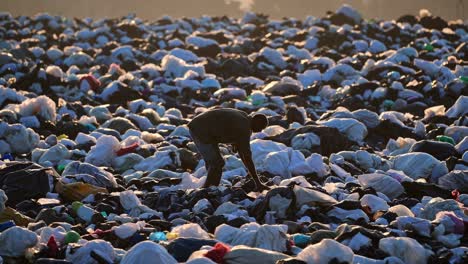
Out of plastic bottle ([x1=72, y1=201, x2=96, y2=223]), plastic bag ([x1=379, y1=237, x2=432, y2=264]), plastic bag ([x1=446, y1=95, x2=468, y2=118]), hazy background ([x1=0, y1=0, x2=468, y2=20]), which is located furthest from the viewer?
hazy background ([x1=0, y1=0, x2=468, y2=20])

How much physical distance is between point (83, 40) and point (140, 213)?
11.0 m

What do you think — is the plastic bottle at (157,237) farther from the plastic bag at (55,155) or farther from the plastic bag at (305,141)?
the plastic bag at (305,141)

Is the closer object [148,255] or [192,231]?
[148,255]

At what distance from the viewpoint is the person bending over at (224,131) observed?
5.83 meters

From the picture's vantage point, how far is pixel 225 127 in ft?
19.1

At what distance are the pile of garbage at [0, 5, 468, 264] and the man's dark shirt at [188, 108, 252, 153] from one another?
17.4 inches

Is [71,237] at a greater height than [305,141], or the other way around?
[305,141]

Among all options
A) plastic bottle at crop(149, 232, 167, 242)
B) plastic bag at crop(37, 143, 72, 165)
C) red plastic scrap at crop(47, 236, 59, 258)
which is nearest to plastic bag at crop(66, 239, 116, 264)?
red plastic scrap at crop(47, 236, 59, 258)

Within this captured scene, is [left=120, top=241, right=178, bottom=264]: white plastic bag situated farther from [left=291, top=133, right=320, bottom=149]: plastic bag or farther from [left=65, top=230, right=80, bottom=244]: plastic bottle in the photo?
[left=291, top=133, right=320, bottom=149]: plastic bag

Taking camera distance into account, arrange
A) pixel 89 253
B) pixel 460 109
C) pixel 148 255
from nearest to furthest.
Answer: pixel 148 255 → pixel 89 253 → pixel 460 109

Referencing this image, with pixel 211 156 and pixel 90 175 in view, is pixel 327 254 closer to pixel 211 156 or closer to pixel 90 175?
pixel 211 156

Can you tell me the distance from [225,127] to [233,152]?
2.04 meters

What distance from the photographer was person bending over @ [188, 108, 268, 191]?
19.1ft

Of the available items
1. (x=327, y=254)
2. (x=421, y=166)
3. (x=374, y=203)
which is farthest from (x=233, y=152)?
(x=327, y=254)
